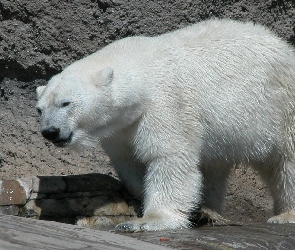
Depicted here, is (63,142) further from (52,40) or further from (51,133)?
(52,40)

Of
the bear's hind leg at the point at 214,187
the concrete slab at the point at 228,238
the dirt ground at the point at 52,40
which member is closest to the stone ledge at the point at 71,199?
the bear's hind leg at the point at 214,187

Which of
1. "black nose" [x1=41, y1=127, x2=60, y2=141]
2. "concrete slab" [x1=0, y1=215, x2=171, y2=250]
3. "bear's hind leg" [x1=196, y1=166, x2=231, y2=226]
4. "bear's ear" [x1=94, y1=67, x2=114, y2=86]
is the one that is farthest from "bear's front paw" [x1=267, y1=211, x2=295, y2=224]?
"concrete slab" [x1=0, y1=215, x2=171, y2=250]

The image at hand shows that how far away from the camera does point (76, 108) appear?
517 centimetres

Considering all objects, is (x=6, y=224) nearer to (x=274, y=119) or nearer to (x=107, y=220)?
(x=107, y=220)

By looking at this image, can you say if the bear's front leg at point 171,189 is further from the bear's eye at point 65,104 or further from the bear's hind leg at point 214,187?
the bear's eye at point 65,104

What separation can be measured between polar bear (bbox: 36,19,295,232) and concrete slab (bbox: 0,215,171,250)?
4.24 ft

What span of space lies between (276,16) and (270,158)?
176cm

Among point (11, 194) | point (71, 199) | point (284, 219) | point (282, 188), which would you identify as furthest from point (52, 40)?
point (284, 219)

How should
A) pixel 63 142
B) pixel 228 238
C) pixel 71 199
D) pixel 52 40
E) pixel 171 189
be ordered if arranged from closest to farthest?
pixel 228 238
pixel 63 142
pixel 171 189
pixel 71 199
pixel 52 40

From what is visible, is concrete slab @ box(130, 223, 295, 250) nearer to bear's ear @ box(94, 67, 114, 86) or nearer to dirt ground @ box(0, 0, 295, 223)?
bear's ear @ box(94, 67, 114, 86)

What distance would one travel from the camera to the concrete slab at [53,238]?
3424mm

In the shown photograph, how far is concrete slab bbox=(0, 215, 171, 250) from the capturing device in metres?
3.42

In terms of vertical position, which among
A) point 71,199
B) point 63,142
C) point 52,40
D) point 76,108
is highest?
point 52,40

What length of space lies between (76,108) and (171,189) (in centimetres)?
81
